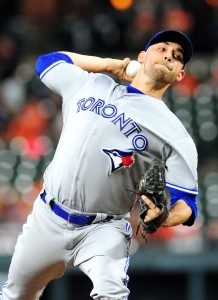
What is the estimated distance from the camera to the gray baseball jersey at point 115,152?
12.6ft

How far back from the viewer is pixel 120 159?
388 cm

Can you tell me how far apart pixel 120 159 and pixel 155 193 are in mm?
441

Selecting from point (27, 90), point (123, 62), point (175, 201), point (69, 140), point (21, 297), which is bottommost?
point (21, 297)

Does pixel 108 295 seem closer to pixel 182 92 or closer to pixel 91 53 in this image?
pixel 182 92

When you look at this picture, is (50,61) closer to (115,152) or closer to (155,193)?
(115,152)

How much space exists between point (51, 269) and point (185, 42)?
1.33 meters

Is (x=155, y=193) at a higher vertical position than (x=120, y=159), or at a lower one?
lower

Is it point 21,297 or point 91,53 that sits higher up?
point 91,53

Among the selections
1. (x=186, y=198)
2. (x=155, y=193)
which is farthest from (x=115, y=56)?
(x=155, y=193)

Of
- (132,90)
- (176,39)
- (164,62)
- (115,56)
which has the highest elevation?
(115,56)

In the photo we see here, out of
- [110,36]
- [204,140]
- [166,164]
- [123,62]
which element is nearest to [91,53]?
[110,36]

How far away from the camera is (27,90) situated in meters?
8.38

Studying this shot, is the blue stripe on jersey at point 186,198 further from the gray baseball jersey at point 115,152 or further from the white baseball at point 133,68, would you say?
the white baseball at point 133,68

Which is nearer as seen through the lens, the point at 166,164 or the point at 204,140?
the point at 166,164
